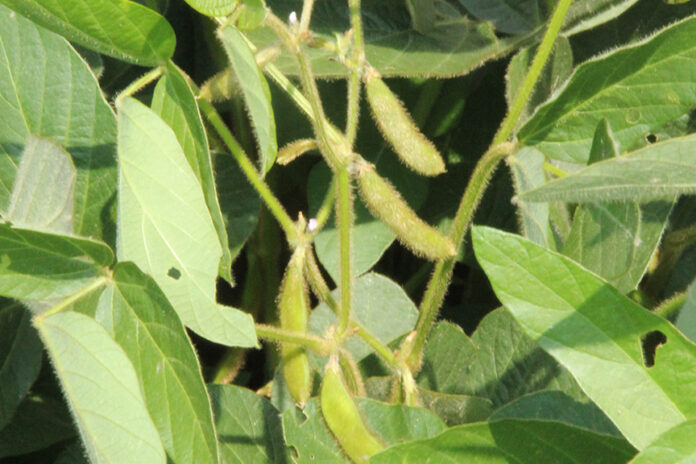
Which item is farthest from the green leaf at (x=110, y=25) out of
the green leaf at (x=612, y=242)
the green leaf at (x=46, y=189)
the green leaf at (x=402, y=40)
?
the green leaf at (x=612, y=242)

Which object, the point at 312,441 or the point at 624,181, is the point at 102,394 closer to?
the point at 312,441

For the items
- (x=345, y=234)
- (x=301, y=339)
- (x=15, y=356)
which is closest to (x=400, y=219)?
(x=345, y=234)

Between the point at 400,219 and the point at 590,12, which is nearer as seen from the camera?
the point at 400,219

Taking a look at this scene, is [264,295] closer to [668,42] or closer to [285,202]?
[285,202]

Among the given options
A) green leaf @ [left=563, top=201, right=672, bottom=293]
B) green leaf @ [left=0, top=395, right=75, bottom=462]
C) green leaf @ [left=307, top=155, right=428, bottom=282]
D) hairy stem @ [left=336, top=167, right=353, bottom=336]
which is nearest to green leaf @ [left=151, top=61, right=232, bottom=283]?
hairy stem @ [left=336, top=167, right=353, bottom=336]

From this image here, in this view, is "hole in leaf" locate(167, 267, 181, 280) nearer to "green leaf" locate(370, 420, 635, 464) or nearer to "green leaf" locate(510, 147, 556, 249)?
"green leaf" locate(370, 420, 635, 464)

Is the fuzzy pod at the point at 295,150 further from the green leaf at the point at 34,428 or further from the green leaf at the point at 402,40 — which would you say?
the green leaf at the point at 34,428

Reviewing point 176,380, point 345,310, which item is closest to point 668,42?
point 345,310
